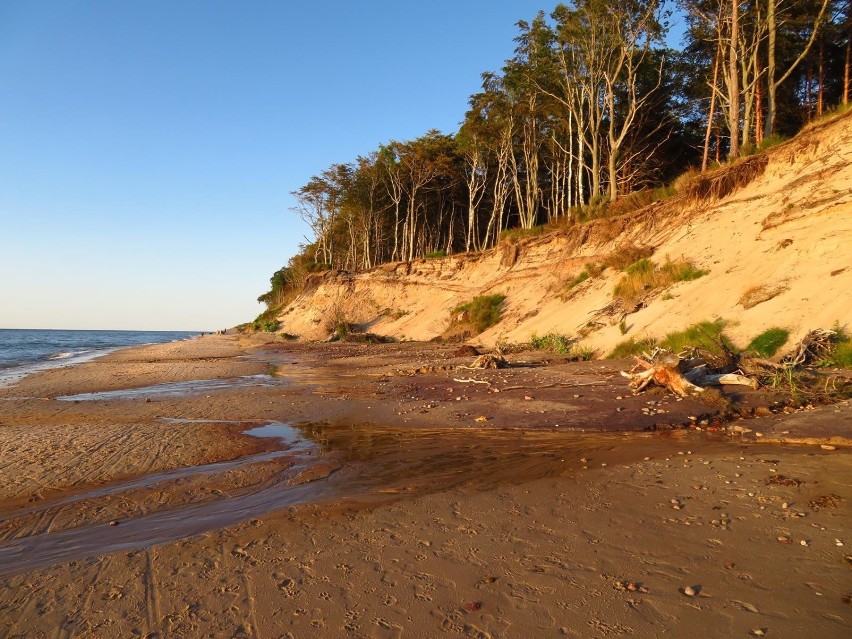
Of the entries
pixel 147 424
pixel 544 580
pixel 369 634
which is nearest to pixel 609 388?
pixel 544 580

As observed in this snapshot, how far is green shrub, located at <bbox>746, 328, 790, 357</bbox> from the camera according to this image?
9906 millimetres

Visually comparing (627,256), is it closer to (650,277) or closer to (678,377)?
(650,277)

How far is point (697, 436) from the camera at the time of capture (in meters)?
6.79

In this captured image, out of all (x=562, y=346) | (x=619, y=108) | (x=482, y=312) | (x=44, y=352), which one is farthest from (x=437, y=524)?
(x=44, y=352)

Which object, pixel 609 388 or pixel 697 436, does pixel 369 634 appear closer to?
pixel 697 436

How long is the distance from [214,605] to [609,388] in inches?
311

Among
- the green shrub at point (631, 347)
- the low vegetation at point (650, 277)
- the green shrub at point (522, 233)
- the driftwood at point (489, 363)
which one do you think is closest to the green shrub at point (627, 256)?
the low vegetation at point (650, 277)

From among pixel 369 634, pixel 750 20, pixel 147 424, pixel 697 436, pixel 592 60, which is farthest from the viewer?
pixel 592 60

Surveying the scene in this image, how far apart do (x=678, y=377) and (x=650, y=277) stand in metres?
7.98

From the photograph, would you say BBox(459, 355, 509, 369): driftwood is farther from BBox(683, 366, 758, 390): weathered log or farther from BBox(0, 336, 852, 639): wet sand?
BBox(683, 366, 758, 390): weathered log

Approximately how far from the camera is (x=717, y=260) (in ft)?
47.1

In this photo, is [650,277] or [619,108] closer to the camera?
[650,277]

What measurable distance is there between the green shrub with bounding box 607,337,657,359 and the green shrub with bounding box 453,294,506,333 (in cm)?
987

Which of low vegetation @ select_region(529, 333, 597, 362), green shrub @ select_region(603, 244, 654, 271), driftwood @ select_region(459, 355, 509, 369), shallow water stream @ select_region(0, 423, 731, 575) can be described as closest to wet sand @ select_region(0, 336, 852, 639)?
shallow water stream @ select_region(0, 423, 731, 575)
